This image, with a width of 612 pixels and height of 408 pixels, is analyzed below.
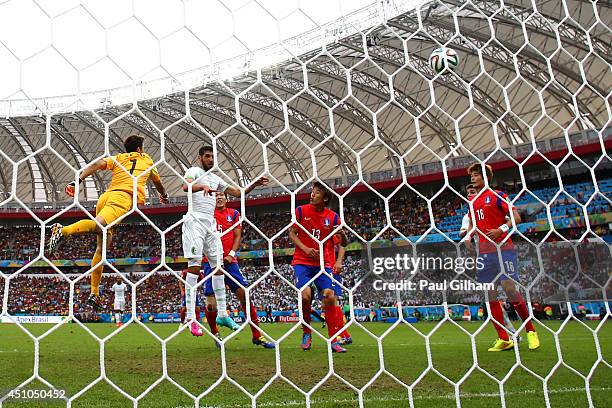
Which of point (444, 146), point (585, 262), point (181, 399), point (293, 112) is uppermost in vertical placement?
point (293, 112)

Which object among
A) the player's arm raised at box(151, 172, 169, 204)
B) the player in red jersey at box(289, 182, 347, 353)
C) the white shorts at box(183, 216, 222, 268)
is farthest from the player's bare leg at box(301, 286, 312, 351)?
the player's arm raised at box(151, 172, 169, 204)

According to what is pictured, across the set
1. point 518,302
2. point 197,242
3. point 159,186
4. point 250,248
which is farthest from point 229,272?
point 250,248

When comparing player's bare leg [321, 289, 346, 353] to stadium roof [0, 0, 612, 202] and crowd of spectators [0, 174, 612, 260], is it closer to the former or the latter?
stadium roof [0, 0, 612, 202]

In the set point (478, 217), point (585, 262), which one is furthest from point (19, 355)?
point (585, 262)

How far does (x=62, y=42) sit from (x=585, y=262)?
4.12m

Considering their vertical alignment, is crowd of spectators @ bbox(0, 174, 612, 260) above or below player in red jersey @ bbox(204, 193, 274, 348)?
above

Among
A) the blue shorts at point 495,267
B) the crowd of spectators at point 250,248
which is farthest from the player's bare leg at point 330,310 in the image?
the crowd of spectators at point 250,248

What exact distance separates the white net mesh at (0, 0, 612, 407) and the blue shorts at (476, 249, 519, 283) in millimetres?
162

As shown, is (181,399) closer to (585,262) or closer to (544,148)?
(585,262)

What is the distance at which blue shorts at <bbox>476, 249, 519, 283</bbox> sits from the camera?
4035 millimetres

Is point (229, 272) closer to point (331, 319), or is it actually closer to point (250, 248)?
point (331, 319)

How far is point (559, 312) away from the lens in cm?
1038

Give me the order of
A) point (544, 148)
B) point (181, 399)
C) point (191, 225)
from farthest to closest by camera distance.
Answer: point (544, 148) → point (191, 225) → point (181, 399)

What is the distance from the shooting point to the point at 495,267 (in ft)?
14.0
